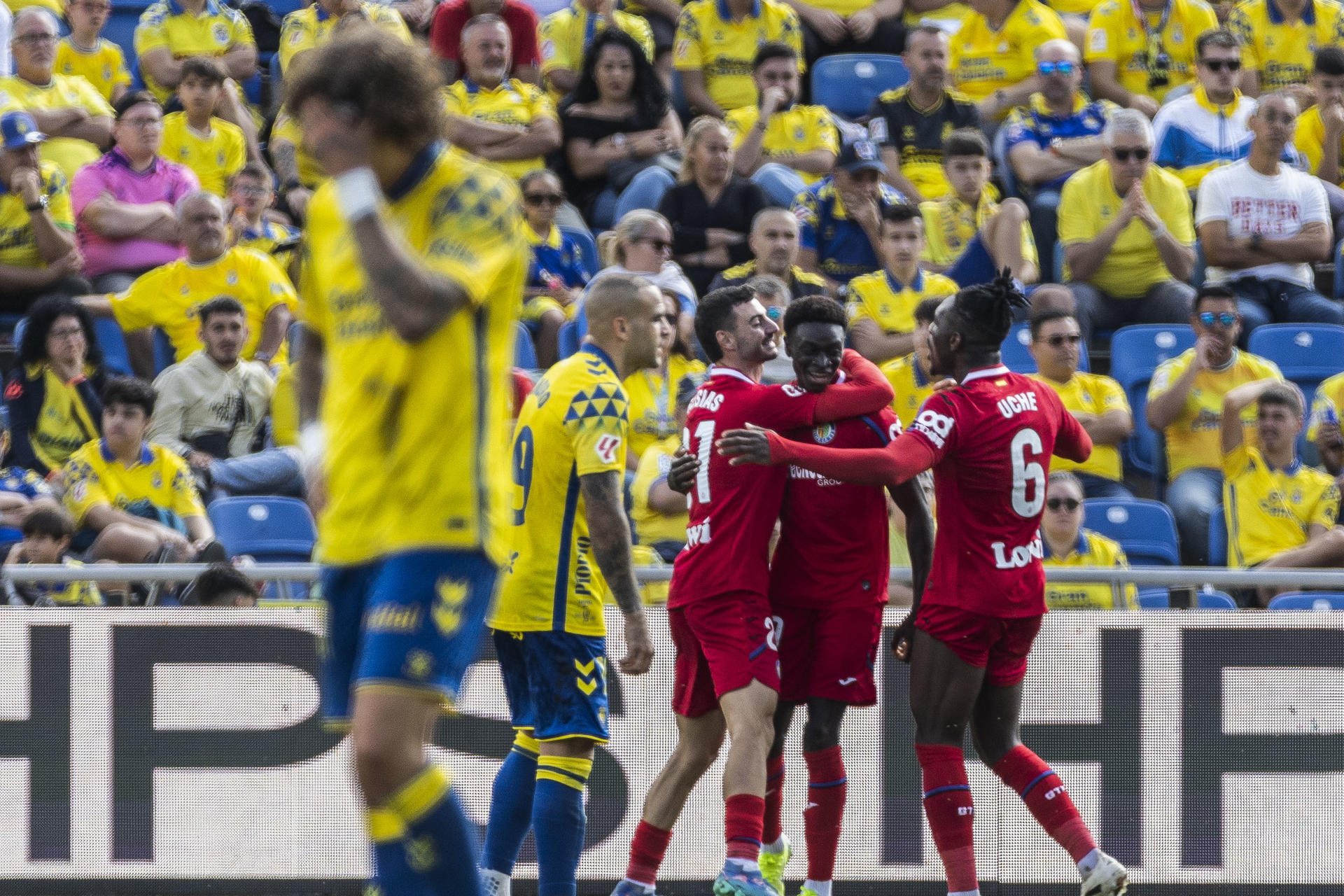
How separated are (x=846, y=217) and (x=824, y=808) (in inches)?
209

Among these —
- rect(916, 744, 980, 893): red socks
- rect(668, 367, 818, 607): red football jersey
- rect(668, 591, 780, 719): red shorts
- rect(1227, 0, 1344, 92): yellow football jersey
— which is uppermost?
rect(1227, 0, 1344, 92): yellow football jersey

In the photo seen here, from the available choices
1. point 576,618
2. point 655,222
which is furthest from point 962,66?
point 576,618

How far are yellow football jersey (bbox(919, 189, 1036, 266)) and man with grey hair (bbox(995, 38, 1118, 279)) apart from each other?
0.86m

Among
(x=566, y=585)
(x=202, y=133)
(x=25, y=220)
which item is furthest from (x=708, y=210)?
(x=566, y=585)

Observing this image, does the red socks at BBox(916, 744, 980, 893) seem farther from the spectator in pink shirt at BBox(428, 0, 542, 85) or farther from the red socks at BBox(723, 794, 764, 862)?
the spectator in pink shirt at BBox(428, 0, 542, 85)

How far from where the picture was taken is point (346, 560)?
3721mm

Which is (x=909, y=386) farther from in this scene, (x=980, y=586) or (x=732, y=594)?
(x=732, y=594)

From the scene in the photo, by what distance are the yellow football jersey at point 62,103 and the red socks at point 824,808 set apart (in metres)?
7.18

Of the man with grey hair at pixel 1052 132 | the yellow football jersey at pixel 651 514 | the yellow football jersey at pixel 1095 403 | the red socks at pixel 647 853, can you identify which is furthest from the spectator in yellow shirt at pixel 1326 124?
the red socks at pixel 647 853

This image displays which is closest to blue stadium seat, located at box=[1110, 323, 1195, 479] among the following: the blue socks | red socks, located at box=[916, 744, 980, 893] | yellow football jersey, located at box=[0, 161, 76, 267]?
red socks, located at box=[916, 744, 980, 893]

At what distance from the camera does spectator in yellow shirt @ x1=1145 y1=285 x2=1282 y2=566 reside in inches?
364

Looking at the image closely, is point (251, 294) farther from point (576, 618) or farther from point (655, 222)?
point (576, 618)

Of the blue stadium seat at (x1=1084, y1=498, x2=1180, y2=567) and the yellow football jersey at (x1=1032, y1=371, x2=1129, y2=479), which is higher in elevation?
the yellow football jersey at (x1=1032, y1=371, x2=1129, y2=479)

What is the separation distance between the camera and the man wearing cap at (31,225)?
32.7ft
